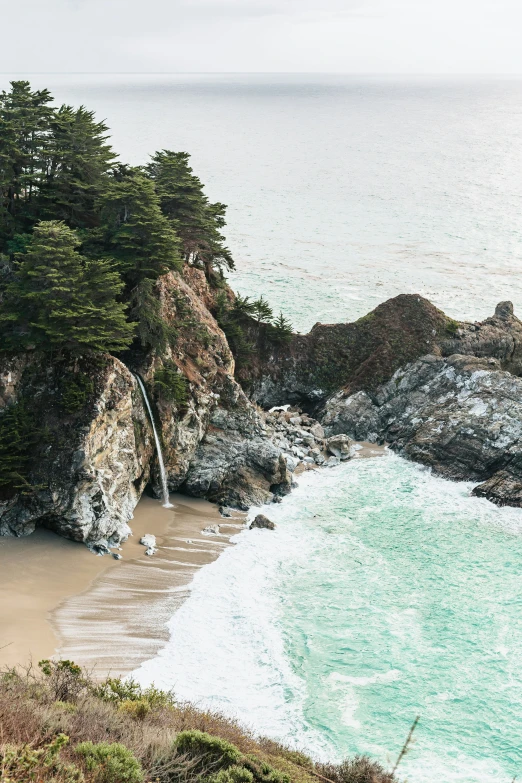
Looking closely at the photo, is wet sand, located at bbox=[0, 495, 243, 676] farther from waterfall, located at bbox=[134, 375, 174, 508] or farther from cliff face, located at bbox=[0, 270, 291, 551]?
waterfall, located at bbox=[134, 375, 174, 508]

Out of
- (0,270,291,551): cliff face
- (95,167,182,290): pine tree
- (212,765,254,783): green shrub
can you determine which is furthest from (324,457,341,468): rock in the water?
(212,765,254,783): green shrub

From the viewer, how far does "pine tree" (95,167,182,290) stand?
3534 centimetres

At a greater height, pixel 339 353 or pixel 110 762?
pixel 339 353

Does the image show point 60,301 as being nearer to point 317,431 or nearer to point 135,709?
point 135,709

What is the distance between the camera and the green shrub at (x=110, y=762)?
45.0 feet

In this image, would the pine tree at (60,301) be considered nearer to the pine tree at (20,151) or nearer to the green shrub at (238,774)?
the pine tree at (20,151)

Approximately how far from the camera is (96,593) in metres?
28.3

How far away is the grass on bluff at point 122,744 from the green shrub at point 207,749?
0.02 m

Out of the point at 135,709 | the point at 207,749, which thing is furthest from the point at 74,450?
the point at 207,749

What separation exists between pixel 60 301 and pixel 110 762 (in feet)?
66.8

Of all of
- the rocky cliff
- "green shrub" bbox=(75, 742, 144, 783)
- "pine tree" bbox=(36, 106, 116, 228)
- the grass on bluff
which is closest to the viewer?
the grass on bluff

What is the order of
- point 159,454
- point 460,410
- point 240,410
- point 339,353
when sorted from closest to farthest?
point 159,454
point 240,410
point 460,410
point 339,353

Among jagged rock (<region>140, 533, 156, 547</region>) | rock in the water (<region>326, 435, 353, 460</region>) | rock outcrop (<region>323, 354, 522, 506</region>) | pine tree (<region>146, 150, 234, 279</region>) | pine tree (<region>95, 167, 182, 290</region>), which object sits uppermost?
pine tree (<region>146, 150, 234, 279</region>)

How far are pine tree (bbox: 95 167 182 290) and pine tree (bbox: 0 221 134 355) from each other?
3.13 m
